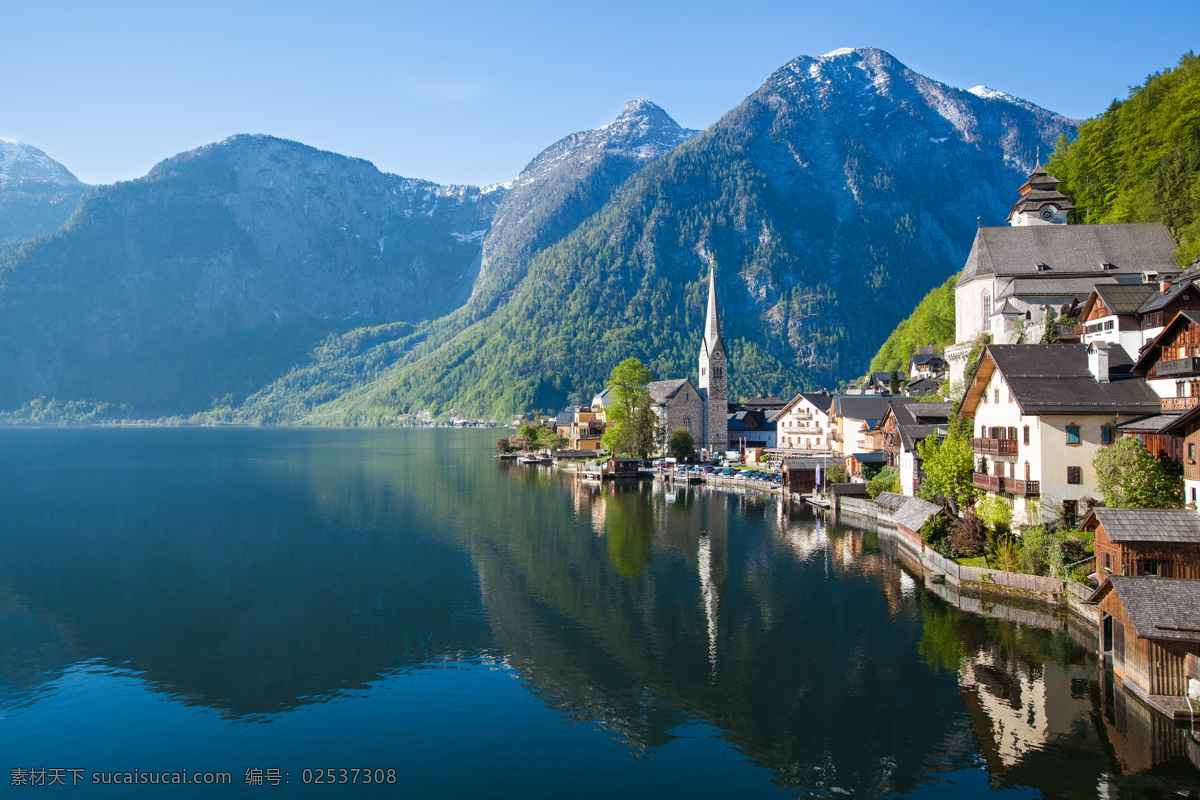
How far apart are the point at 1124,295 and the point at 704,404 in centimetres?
8967

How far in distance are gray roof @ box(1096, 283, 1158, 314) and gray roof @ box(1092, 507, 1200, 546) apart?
16.6m

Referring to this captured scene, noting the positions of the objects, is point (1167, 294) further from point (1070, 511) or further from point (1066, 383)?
point (1070, 511)

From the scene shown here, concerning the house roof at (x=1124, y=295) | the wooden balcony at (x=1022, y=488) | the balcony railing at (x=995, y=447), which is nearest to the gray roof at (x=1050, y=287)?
the house roof at (x=1124, y=295)

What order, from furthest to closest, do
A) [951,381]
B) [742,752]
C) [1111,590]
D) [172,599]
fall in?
[951,381], [172,599], [1111,590], [742,752]

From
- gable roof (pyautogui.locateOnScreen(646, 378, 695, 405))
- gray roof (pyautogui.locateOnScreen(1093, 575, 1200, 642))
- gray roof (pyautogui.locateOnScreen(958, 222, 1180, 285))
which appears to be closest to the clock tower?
gable roof (pyautogui.locateOnScreen(646, 378, 695, 405))

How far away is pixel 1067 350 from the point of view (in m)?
42.8

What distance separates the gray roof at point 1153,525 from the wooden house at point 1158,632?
4.63m

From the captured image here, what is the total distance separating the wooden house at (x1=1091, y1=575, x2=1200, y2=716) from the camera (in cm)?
2400

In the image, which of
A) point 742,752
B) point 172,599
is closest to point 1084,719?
point 742,752

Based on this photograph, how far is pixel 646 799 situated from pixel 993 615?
78.5 ft

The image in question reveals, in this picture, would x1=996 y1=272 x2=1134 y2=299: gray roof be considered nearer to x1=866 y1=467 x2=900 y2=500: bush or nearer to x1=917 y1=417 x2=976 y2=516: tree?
x1=866 y1=467 x2=900 y2=500: bush

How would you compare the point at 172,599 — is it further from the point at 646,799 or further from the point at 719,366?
the point at 719,366

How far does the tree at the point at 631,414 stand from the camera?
4688 inches

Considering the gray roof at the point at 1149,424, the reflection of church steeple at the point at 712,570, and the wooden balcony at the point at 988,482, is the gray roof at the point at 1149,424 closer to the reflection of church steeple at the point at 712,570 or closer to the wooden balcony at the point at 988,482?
the wooden balcony at the point at 988,482
